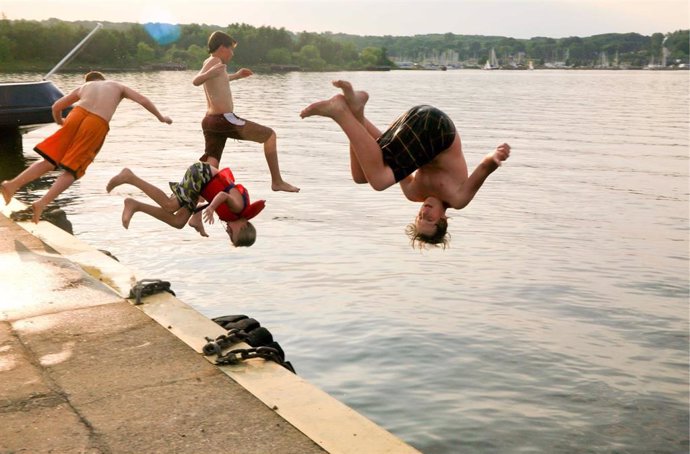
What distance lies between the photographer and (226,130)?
7.88 meters

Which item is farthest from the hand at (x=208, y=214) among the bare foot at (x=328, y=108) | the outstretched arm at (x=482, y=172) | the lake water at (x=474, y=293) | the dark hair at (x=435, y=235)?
the lake water at (x=474, y=293)

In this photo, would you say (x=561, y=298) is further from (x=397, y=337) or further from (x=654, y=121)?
(x=654, y=121)

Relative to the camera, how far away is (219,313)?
15391mm

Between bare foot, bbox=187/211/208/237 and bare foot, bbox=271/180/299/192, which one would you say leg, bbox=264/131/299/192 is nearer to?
bare foot, bbox=271/180/299/192

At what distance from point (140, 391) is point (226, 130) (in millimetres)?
2405

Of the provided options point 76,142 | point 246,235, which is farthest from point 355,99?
point 76,142

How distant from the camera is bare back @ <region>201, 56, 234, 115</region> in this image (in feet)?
24.8

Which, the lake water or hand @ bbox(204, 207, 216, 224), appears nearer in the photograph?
hand @ bbox(204, 207, 216, 224)

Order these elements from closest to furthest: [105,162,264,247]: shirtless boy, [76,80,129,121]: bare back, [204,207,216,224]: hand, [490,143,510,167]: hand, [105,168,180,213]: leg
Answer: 1. [490,143,510,167]: hand
2. [204,207,216,224]: hand
3. [105,162,264,247]: shirtless boy
4. [105,168,180,213]: leg
5. [76,80,129,121]: bare back

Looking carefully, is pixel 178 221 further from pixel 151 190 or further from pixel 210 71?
pixel 210 71

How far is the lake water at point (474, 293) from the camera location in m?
11.5

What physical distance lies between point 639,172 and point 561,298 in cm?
2282

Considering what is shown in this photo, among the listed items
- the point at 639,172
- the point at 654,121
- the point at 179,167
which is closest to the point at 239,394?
the point at 179,167

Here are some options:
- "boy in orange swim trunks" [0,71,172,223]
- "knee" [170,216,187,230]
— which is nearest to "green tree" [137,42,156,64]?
"boy in orange swim trunks" [0,71,172,223]
